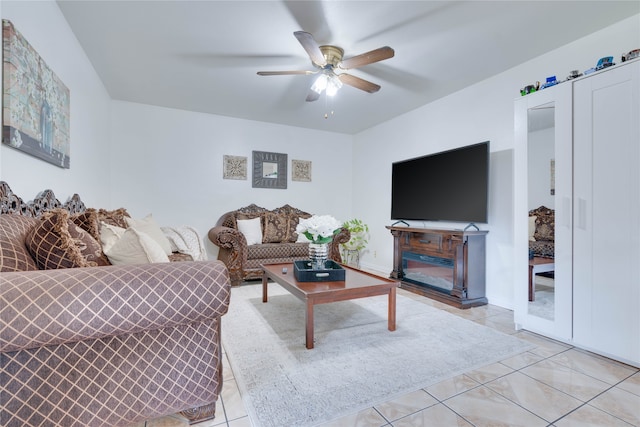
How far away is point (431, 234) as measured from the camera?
3.49 m

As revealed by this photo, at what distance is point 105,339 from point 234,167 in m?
3.86

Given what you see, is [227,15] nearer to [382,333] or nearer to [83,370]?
[83,370]

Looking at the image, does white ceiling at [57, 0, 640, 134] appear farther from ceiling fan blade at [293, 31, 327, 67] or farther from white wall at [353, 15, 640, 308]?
ceiling fan blade at [293, 31, 327, 67]

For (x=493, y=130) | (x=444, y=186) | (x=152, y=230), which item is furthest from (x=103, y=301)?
(x=493, y=130)

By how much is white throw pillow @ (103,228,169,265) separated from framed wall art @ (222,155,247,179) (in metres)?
3.01

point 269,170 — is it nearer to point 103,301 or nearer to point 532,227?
point 532,227

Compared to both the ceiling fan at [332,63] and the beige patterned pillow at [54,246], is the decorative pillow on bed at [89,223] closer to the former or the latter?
the beige patterned pillow at [54,246]

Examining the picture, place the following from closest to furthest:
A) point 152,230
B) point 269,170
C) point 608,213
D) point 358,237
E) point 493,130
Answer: point 608,213
point 152,230
point 493,130
point 269,170
point 358,237

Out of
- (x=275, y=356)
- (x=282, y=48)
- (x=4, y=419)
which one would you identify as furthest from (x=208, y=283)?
(x=282, y=48)

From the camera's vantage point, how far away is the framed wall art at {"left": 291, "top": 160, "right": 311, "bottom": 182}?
519 centimetres

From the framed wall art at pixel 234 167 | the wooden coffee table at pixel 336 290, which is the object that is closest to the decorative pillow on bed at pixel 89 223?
the wooden coffee table at pixel 336 290

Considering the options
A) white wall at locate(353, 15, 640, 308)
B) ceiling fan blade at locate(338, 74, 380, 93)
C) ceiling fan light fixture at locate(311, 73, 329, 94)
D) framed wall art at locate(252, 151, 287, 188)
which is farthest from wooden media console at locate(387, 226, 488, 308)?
framed wall art at locate(252, 151, 287, 188)

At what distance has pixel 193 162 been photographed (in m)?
4.46

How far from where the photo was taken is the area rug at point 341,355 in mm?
1483
